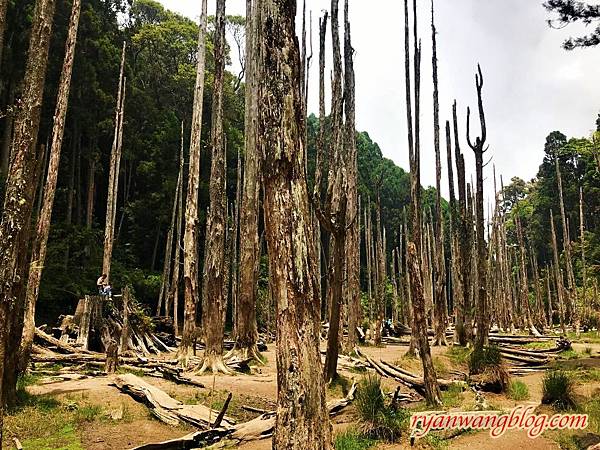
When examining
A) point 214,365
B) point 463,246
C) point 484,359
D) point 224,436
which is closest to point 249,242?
point 214,365

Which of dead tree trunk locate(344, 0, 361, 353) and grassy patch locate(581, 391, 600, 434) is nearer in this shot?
grassy patch locate(581, 391, 600, 434)

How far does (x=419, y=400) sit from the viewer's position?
26.9ft

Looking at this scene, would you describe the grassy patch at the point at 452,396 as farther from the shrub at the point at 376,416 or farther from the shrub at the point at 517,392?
the shrub at the point at 376,416

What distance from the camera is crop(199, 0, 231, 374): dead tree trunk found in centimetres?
1054

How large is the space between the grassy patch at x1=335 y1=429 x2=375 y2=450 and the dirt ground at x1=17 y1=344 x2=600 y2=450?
0.59 ft

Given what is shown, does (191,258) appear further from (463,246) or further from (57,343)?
(463,246)

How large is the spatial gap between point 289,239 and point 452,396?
5.54 metres

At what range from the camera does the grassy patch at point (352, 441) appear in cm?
524

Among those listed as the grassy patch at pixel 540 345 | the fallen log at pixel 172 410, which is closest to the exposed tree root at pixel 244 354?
the fallen log at pixel 172 410

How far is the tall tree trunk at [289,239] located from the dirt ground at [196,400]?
2.23m

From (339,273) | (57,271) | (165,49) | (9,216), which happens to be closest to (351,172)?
(339,273)

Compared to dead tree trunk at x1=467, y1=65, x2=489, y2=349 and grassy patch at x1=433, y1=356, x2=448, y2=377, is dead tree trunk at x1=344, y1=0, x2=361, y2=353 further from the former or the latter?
dead tree trunk at x1=467, y1=65, x2=489, y2=349

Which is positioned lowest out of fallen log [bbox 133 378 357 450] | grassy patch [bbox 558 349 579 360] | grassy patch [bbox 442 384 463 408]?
fallen log [bbox 133 378 357 450]

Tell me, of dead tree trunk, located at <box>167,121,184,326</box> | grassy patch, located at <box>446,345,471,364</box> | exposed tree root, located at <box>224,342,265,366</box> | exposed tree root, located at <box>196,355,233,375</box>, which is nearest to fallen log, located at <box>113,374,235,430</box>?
exposed tree root, located at <box>196,355,233,375</box>
